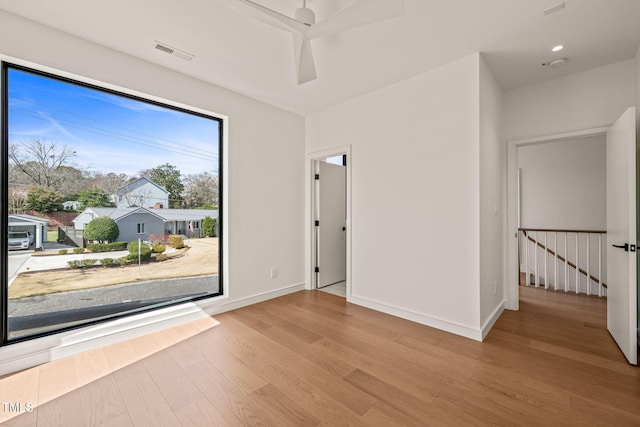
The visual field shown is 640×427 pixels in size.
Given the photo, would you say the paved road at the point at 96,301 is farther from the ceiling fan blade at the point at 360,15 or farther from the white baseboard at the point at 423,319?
the ceiling fan blade at the point at 360,15

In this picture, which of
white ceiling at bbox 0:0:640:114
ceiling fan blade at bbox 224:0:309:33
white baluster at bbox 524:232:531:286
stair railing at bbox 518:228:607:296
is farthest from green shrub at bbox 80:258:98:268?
white baluster at bbox 524:232:531:286

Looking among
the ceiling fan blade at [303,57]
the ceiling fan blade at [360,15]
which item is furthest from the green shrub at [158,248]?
the ceiling fan blade at [360,15]

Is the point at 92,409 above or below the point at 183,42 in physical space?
below

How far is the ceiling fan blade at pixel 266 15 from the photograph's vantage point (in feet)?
5.56

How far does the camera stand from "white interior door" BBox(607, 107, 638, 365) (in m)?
2.10

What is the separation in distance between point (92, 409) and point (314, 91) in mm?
3557

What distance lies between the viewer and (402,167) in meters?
3.12

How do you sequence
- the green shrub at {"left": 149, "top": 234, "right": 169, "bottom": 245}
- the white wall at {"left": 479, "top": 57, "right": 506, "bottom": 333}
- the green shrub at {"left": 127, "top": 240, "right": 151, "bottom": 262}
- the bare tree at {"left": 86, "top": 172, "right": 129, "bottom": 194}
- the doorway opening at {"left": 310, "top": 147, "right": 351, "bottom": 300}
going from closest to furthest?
the bare tree at {"left": 86, "top": 172, "right": 129, "bottom": 194}, the white wall at {"left": 479, "top": 57, "right": 506, "bottom": 333}, the green shrub at {"left": 127, "top": 240, "right": 151, "bottom": 262}, the green shrub at {"left": 149, "top": 234, "right": 169, "bottom": 245}, the doorway opening at {"left": 310, "top": 147, "right": 351, "bottom": 300}

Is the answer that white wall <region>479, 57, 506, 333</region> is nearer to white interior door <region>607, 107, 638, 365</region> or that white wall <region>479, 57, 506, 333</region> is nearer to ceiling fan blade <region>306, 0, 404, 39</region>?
white interior door <region>607, 107, 638, 365</region>

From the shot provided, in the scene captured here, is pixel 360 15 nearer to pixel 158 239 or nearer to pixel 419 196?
pixel 419 196

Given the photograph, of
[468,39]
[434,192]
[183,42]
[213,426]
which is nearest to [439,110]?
[468,39]

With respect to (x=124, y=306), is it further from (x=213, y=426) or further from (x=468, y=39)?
(x=468, y=39)

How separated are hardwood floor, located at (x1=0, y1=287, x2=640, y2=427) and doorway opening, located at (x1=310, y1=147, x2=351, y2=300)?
4.76 ft

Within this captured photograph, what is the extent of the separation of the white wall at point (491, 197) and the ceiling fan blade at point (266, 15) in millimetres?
1854
